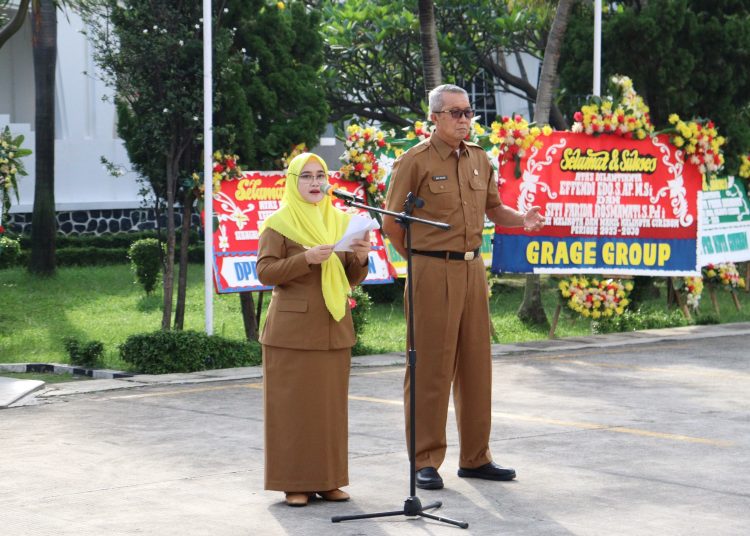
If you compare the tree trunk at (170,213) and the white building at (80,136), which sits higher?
the white building at (80,136)

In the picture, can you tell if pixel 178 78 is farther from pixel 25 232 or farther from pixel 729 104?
pixel 25 232

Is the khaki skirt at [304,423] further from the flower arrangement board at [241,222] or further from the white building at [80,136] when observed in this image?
the white building at [80,136]

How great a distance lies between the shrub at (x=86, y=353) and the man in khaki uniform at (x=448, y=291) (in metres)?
5.85

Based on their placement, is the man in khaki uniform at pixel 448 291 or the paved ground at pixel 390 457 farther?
the man in khaki uniform at pixel 448 291

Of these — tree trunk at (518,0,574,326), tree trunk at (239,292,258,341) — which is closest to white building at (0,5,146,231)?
tree trunk at (518,0,574,326)

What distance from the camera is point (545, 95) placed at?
1720 cm

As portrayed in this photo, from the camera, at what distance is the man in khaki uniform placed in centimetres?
770

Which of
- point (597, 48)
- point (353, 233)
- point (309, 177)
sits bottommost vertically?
point (353, 233)

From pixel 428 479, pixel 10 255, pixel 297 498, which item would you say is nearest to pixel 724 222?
pixel 428 479

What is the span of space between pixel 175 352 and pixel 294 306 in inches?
221

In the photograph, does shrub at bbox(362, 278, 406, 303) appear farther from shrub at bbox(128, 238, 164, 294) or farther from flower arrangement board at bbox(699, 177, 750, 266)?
flower arrangement board at bbox(699, 177, 750, 266)

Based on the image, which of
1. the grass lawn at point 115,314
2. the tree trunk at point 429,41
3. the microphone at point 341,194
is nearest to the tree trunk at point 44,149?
the grass lawn at point 115,314

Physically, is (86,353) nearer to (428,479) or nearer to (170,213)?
(170,213)

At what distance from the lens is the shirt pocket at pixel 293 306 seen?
7.25 m
